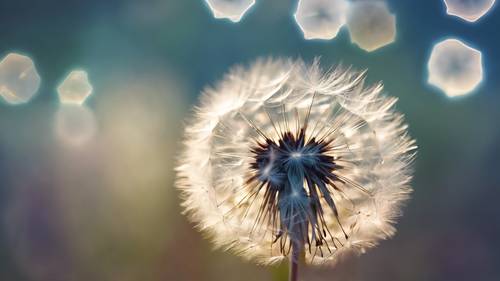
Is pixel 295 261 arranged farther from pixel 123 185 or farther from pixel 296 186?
pixel 123 185

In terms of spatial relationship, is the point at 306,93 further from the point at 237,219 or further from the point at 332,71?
the point at 237,219

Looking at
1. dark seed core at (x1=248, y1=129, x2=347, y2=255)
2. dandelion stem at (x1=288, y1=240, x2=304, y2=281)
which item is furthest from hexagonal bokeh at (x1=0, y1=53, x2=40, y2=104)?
dandelion stem at (x1=288, y1=240, x2=304, y2=281)

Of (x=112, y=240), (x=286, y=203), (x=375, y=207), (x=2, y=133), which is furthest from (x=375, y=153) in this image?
(x=2, y=133)

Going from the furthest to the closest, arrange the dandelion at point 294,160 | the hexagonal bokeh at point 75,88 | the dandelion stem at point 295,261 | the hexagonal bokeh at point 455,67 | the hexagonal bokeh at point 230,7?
the hexagonal bokeh at point 75,88, the hexagonal bokeh at point 455,67, the hexagonal bokeh at point 230,7, the dandelion at point 294,160, the dandelion stem at point 295,261

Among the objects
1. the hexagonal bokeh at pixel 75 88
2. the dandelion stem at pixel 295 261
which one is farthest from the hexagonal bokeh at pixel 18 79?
the dandelion stem at pixel 295 261

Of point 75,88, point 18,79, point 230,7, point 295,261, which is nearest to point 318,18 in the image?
point 230,7

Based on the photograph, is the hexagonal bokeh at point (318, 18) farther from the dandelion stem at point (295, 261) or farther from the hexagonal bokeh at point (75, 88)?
the hexagonal bokeh at point (75, 88)
